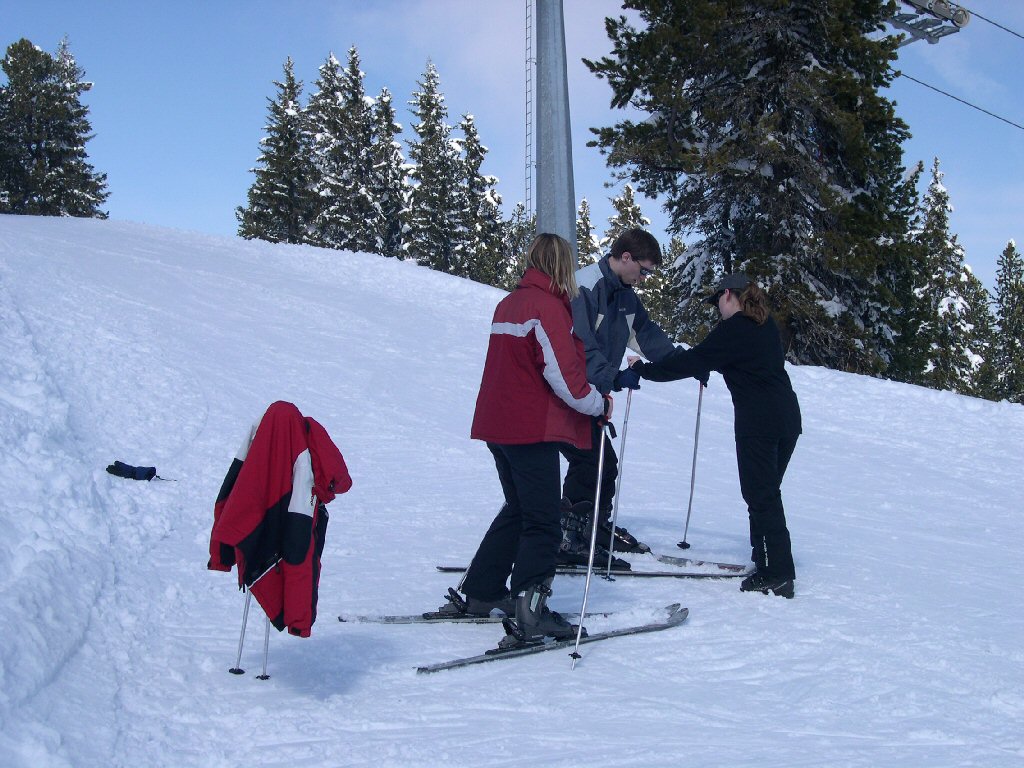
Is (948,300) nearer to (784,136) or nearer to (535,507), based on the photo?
(784,136)

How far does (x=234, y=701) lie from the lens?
3.73 meters

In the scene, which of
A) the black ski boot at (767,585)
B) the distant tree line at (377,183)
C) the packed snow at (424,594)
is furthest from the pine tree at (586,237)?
the black ski boot at (767,585)

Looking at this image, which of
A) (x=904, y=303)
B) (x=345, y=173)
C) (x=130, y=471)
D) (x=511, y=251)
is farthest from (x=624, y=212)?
(x=130, y=471)

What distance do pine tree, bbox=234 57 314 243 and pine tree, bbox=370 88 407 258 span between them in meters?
3.79

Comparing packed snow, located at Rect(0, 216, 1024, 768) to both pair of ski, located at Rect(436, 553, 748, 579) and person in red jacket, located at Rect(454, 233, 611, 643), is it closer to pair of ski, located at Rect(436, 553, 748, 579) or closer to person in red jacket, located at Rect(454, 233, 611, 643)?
Result: pair of ski, located at Rect(436, 553, 748, 579)

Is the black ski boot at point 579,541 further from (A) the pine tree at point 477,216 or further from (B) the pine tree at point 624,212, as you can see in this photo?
(B) the pine tree at point 624,212

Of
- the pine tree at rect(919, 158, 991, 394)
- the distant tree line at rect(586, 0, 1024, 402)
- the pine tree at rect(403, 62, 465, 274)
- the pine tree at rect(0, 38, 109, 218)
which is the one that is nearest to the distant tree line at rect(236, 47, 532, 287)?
the pine tree at rect(403, 62, 465, 274)

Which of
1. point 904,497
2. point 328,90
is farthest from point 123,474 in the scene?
point 328,90

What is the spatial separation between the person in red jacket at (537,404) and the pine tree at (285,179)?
148 ft

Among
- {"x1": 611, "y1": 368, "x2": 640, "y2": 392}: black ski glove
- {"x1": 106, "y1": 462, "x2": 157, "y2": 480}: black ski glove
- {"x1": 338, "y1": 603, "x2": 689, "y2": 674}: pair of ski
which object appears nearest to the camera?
{"x1": 338, "y1": 603, "x2": 689, "y2": 674}: pair of ski

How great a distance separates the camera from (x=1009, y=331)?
157ft

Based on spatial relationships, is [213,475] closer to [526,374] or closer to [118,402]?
[118,402]

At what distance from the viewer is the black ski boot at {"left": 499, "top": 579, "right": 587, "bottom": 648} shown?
176 inches

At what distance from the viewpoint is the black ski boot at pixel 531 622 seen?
4473mm
